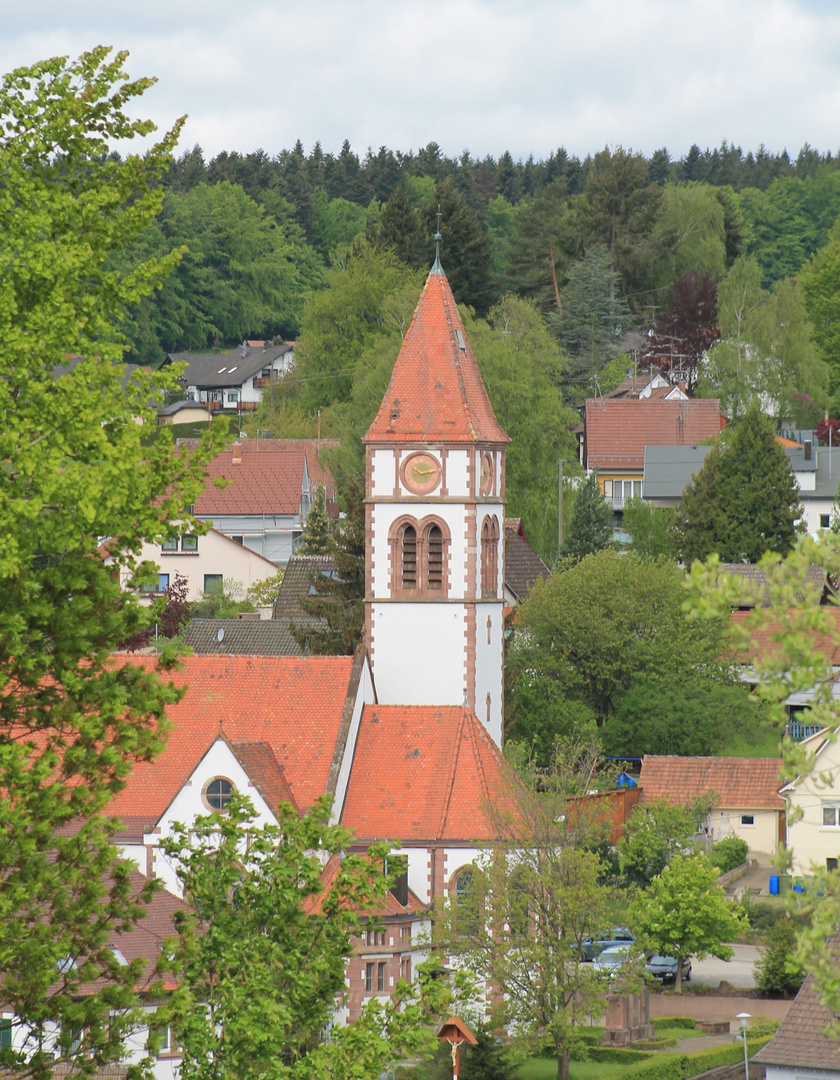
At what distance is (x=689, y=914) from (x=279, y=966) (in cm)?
2333

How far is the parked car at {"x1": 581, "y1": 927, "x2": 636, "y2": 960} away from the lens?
42.2m

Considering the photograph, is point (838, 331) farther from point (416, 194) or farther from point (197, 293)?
point (416, 194)

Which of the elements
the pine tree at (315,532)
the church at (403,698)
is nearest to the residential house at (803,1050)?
the church at (403,698)

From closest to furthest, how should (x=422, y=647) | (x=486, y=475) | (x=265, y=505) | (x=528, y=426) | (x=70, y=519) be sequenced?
(x=70, y=519) → (x=422, y=647) → (x=486, y=475) → (x=528, y=426) → (x=265, y=505)

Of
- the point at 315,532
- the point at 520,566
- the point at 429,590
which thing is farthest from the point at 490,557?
the point at 520,566

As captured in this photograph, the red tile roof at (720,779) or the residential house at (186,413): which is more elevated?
the residential house at (186,413)

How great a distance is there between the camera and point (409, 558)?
4244 centimetres

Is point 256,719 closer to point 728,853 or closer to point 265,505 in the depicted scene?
point 728,853

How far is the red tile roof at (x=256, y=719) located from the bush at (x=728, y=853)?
1598 centimetres

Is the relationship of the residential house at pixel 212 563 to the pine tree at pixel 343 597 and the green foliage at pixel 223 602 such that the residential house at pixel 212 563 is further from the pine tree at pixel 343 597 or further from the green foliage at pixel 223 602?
the pine tree at pixel 343 597

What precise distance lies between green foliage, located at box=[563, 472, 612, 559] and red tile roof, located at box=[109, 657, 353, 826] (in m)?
34.0

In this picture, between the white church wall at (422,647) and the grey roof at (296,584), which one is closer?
the white church wall at (422,647)

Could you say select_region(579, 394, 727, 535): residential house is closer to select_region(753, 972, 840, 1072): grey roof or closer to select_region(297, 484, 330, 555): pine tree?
select_region(297, 484, 330, 555): pine tree

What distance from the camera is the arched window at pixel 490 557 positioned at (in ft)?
141
